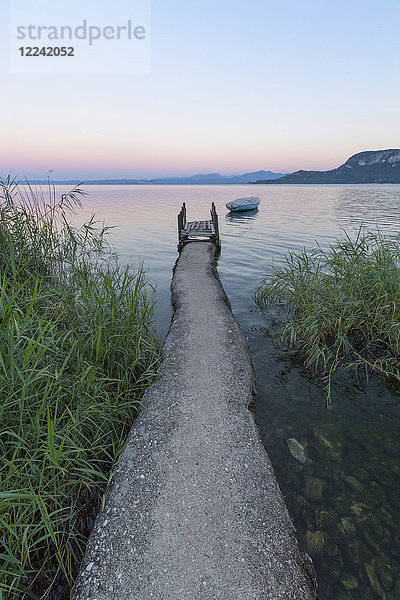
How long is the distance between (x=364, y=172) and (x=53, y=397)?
196 meters

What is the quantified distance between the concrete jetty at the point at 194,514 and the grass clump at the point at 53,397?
0.33m

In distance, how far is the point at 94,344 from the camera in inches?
177

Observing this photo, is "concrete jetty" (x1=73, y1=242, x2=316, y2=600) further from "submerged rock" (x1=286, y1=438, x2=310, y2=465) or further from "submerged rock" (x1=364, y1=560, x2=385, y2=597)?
"submerged rock" (x1=364, y1=560, x2=385, y2=597)

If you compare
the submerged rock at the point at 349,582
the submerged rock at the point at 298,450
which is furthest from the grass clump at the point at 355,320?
the submerged rock at the point at 349,582

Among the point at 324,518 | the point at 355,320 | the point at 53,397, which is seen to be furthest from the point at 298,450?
the point at 53,397

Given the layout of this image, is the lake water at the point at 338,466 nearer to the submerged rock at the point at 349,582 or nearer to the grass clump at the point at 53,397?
the submerged rock at the point at 349,582

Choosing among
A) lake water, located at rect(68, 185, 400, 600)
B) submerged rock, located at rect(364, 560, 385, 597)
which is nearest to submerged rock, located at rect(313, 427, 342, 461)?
lake water, located at rect(68, 185, 400, 600)

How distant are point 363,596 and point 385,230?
24563mm

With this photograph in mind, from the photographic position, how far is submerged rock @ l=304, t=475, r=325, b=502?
3803mm

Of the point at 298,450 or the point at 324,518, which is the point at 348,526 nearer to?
the point at 324,518

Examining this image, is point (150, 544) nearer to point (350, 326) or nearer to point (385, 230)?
point (350, 326)

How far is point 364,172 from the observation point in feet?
528

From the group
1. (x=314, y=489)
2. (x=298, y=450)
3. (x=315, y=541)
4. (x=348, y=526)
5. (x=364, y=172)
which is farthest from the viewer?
(x=364, y=172)

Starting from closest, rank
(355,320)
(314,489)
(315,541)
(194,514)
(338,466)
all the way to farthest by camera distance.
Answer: (194,514), (315,541), (314,489), (338,466), (355,320)
